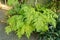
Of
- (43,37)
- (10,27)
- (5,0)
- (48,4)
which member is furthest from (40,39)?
(5,0)

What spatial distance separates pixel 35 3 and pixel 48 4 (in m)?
0.29

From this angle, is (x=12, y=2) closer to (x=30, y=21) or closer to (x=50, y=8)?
(x=30, y=21)

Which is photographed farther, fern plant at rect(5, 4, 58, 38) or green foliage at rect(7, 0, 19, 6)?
green foliage at rect(7, 0, 19, 6)

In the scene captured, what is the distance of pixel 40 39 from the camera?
11.2 ft

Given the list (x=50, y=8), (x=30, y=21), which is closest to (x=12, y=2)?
(x=30, y=21)

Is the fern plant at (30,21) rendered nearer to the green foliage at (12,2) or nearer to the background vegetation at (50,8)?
the background vegetation at (50,8)

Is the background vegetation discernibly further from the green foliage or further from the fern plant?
the fern plant

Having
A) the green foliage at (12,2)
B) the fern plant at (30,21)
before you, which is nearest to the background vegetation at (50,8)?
the green foliage at (12,2)

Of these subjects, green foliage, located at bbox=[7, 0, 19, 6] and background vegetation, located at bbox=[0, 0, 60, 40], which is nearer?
background vegetation, located at bbox=[0, 0, 60, 40]

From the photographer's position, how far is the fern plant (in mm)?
3350

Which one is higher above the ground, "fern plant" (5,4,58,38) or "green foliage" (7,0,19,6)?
"green foliage" (7,0,19,6)

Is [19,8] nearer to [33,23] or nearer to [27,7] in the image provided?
[27,7]

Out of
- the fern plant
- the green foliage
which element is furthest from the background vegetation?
the fern plant

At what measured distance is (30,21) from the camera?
11.1 feet
